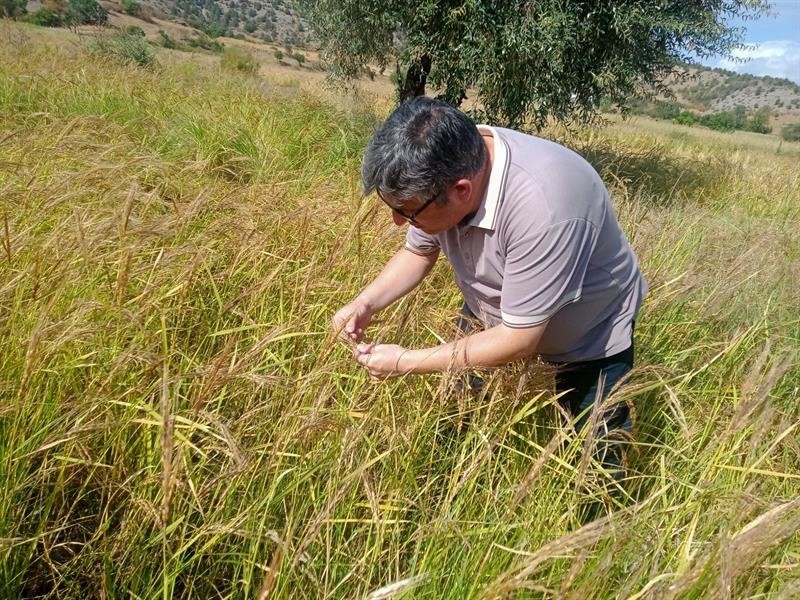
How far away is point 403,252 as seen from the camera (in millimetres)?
1896

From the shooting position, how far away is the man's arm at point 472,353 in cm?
140

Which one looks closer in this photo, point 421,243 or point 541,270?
point 541,270

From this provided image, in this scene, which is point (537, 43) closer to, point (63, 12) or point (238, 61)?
point (238, 61)

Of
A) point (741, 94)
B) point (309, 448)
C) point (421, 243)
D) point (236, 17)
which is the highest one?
point (236, 17)

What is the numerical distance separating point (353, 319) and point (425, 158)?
0.65 m

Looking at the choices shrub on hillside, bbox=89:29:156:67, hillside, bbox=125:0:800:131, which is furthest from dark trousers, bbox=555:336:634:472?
hillside, bbox=125:0:800:131

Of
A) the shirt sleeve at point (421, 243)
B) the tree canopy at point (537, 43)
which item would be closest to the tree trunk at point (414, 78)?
the tree canopy at point (537, 43)

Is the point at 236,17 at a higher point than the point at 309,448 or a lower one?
higher

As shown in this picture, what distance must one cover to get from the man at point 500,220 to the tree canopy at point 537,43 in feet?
16.1

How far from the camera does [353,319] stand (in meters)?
1.75

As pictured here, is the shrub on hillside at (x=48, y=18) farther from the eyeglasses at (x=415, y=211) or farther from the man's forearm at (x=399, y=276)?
the eyeglasses at (x=415, y=211)

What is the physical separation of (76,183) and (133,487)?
61.7 inches

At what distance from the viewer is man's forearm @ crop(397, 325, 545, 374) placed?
1401mm

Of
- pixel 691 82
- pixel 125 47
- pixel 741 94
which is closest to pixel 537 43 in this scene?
pixel 125 47
